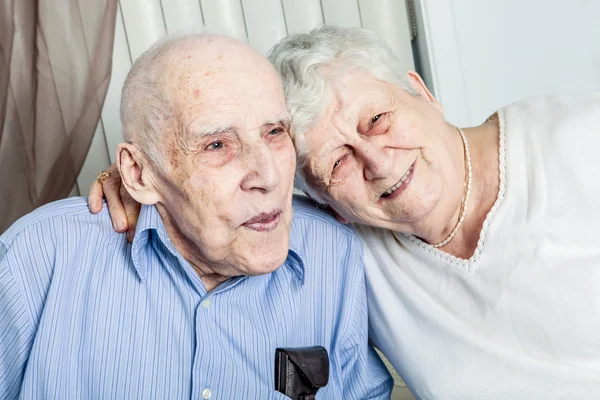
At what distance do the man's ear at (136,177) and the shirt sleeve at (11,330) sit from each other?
28 cm

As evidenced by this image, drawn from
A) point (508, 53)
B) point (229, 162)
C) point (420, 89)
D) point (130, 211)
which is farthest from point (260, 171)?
point (508, 53)

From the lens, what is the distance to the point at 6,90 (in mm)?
2223

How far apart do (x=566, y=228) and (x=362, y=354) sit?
0.54m

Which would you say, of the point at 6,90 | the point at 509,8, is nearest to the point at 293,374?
the point at 6,90

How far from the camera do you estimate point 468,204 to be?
164 cm

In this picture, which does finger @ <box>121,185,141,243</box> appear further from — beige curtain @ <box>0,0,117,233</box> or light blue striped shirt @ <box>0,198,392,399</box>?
beige curtain @ <box>0,0,117,233</box>

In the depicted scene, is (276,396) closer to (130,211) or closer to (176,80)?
(130,211)

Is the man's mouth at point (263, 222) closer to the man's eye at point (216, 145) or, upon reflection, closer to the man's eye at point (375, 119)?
the man's eye at point (216, 145)

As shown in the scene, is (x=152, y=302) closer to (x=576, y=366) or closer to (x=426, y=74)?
(x=576, y=366)

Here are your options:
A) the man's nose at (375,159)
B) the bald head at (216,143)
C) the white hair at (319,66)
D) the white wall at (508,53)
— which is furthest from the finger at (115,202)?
the white wall at (508,53)

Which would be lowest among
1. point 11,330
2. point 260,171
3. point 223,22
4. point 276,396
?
point 276,396

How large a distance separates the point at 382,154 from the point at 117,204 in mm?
583

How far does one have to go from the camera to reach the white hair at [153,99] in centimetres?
141

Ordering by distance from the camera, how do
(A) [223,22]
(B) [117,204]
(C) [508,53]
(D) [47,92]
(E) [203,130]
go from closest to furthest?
1. (E) [203,130]
2. (B) [117,204]
3. (D) [47,92]
4. (A) [223,22]
5. (C) [508,53]
